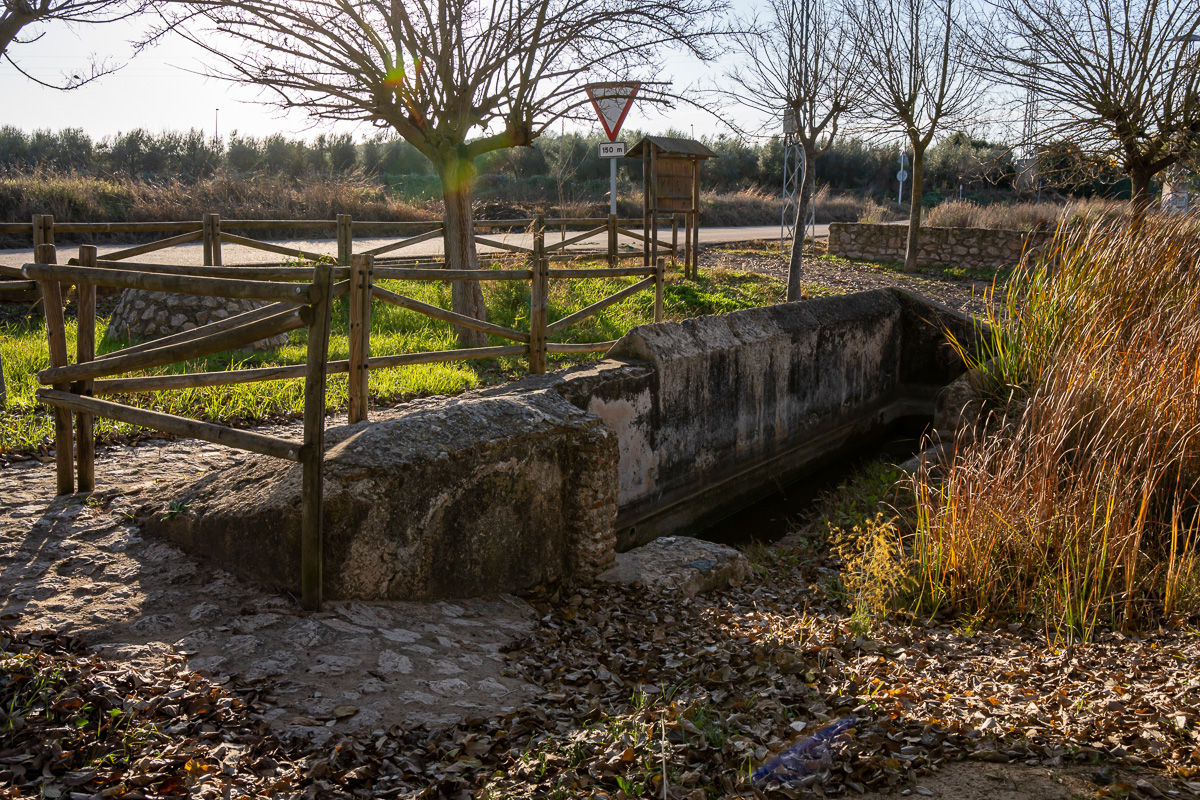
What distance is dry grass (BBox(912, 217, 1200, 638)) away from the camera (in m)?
4.16

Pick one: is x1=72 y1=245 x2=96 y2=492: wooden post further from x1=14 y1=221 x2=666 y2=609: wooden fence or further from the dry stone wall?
the dry stone wall

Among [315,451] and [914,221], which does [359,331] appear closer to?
[315,451]

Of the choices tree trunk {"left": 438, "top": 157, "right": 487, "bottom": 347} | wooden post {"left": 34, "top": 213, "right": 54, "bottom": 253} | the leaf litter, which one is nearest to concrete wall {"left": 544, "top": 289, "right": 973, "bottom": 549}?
the leaf litter

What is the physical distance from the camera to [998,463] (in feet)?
15.9

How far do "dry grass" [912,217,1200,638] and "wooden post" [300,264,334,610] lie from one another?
2.96 metres

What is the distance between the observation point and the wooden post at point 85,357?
443cm

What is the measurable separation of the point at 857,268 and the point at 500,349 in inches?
487

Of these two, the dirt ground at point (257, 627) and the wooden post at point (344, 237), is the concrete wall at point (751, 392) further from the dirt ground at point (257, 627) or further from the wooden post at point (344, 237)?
the wooden post at point (344, 237)

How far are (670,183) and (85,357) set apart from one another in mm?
11444

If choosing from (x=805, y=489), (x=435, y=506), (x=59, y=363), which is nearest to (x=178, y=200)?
(x=805, y=489)

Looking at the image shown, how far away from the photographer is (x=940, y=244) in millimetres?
17469

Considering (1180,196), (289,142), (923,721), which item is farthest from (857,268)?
(289,142)

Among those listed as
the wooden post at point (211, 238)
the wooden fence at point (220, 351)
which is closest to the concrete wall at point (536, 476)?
the wooden fence at point (220, 351)

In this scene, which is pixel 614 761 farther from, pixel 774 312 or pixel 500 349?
pixel 774 312
